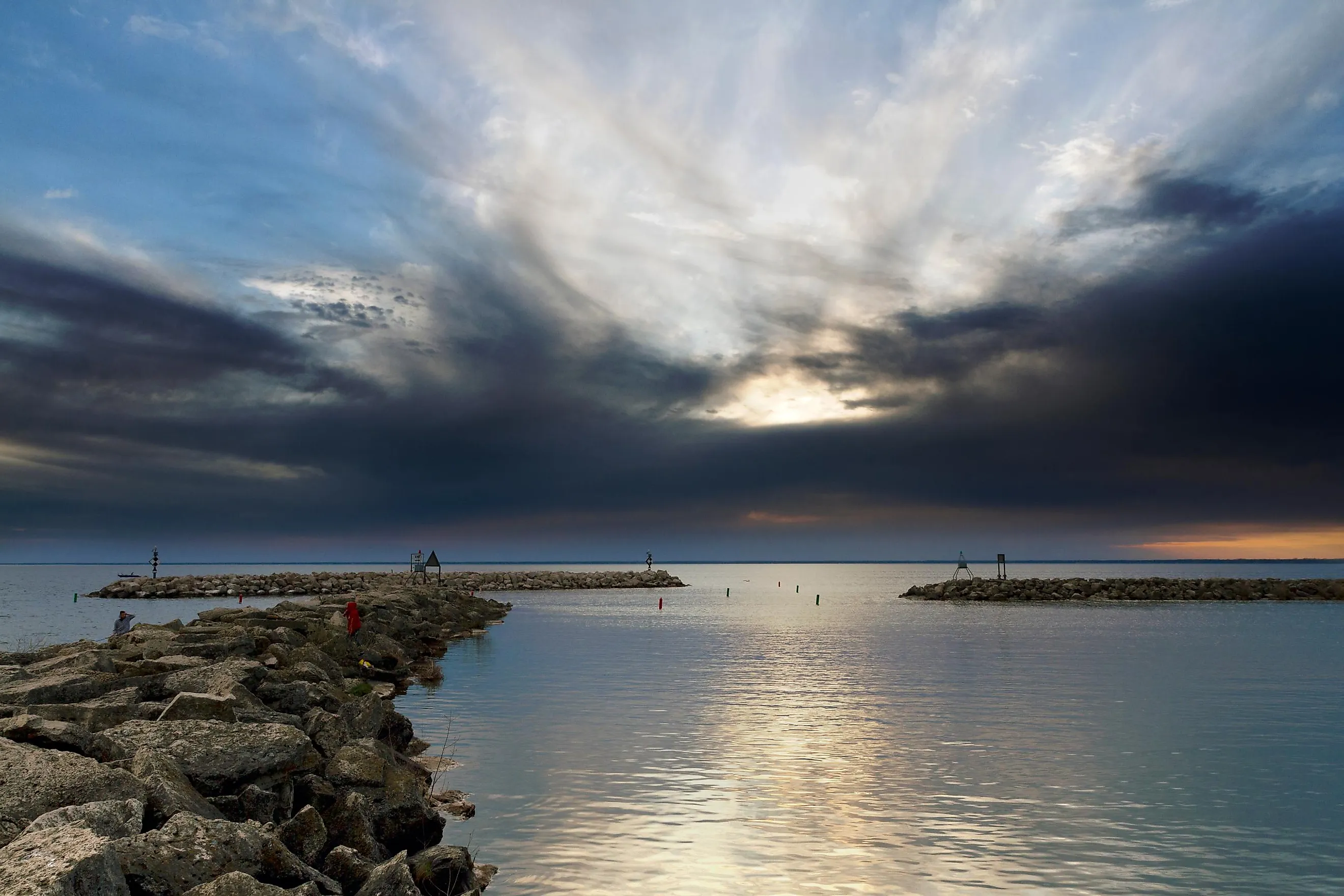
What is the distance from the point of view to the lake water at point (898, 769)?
35.4ft

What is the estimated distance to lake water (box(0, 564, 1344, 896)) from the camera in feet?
35.4

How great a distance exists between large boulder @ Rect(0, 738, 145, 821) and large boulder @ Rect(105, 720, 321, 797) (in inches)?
49.6

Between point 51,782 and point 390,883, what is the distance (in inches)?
130

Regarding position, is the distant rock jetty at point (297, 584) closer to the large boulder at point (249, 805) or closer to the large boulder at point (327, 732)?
the large boulder at point (327, 732)

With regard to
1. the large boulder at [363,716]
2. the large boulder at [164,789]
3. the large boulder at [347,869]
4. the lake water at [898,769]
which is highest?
the large boulder at [164,789]

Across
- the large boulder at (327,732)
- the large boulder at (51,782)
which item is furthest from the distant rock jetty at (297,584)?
the large boulder at (51,782)

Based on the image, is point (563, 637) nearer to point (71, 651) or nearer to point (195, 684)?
point (71, 651)

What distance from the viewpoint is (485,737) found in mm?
18703

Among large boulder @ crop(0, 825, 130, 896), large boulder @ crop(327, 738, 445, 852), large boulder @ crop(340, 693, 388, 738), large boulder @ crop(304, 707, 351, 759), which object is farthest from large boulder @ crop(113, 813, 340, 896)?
large boulder @ crop(340, 693, 388, 738)

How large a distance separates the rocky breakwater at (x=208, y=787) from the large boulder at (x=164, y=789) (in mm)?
20

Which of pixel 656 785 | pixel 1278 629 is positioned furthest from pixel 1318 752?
pixel 1278 629

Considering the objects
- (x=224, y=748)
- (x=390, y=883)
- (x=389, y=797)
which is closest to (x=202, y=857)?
(x=390, y=883)

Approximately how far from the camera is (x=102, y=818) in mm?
7109

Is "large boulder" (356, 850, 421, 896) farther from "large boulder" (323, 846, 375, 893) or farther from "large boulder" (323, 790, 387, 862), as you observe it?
"large boulder" (323, 790, 387, 862)
